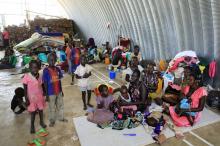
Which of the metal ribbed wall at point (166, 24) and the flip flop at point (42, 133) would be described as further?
the metal ribbed wall at point (166, 24)

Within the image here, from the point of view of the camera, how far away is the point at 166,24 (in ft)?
22.4

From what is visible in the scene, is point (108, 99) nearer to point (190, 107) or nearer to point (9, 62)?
point (190, 107)

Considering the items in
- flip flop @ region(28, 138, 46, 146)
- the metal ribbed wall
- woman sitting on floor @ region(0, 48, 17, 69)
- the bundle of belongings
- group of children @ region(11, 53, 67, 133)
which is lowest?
flip flop @ region(28, 138, 46, 146)

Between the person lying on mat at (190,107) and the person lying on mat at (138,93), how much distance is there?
24.7 inches

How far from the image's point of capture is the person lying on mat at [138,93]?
445 centimetres

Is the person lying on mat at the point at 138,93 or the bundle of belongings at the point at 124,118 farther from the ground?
the person lying on mat at the point at 138,93

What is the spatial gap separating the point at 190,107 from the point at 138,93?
3.64 ft

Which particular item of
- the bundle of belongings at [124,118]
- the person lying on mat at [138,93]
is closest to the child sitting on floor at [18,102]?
the bundle of belongings at [124,118]

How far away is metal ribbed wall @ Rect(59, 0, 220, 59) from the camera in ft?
17.5

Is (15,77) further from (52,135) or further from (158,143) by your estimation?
(158,143)

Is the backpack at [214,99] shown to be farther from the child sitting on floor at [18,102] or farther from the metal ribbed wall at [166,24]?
the child sitting on floor at [18,102]

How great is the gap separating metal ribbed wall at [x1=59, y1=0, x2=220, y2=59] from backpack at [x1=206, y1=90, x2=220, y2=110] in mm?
1055

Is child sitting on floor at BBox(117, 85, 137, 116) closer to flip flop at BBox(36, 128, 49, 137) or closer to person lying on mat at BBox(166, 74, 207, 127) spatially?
person lying on mat at BBox(166, 74, 207, 127)

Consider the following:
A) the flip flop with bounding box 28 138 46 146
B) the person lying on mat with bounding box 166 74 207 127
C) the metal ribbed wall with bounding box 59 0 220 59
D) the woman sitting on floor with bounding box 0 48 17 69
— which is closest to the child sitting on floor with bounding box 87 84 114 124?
the flip flop with bounding box 28 138 46 146
